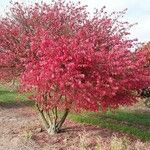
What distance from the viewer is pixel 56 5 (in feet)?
50.0

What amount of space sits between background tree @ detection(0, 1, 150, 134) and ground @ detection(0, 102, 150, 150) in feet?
1.97

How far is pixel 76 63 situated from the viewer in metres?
11.4

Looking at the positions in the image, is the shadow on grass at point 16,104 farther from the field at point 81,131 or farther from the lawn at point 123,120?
the lawn at point 123,120

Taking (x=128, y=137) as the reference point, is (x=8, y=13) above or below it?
above

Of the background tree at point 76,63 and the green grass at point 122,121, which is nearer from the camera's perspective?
the background tree at point 76,63

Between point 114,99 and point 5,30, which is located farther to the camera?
point 5,30

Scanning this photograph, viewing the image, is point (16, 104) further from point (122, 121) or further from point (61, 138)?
point (61, 138)

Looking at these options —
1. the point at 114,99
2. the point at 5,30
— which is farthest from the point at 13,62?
the point at 114,99

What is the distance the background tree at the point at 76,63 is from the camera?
1152 centimetres

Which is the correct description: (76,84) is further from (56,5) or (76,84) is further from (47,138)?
(56,5)

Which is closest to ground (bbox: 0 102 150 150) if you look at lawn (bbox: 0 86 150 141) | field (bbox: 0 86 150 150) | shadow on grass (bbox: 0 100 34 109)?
field (bbox: 0 86 150 150)

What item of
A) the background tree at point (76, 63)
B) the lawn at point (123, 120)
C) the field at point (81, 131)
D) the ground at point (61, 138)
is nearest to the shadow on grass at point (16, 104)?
the field at point (81, 131)

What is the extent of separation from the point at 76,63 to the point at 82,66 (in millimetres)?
230

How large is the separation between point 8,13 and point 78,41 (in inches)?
194
